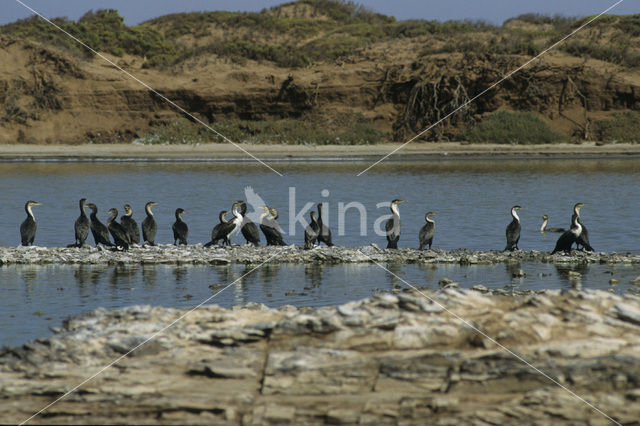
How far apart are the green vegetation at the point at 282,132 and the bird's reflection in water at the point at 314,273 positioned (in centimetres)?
3080

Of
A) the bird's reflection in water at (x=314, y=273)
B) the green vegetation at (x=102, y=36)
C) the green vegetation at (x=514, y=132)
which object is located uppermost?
the green vegetation at (x=102, y=36)

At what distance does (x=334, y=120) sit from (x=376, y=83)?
174 inches

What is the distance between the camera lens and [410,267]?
14.5 metres

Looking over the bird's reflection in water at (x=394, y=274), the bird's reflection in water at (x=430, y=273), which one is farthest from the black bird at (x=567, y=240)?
the bird's reflection in water at (x=394, y=274)

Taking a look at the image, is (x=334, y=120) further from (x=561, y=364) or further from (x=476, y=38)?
(x=561, y=364)

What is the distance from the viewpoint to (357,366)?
20.2 ft

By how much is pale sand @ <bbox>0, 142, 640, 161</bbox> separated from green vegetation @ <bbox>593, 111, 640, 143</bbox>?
1620mm

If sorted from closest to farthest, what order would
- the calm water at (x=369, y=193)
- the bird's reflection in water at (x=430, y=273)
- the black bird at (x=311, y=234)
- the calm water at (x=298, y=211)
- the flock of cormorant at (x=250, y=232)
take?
the calm water at (x=298, y=211) → the bird's reflection in water at (x=430, y=273) → the flock of cormorant at (x=250, y=232) → the black bird at (x=311, y=234) → the calm water at (x=369, y=193)

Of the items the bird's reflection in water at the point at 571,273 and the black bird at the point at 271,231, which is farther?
the black bird at the point at 271,231

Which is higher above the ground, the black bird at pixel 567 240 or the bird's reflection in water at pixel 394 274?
the black bird at pixel 567 240

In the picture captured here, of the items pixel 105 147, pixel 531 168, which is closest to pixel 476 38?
pixel 531 168

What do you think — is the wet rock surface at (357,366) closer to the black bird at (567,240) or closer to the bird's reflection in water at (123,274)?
the bird's reflection in water at (123,274)

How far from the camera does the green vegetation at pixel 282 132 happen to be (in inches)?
1793

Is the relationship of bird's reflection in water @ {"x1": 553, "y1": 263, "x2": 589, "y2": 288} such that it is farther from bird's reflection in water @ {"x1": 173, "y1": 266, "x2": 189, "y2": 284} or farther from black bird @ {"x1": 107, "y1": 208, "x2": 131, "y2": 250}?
black bird @ {"x1": 107, "y1": 208, "x2": 131, "y2": 250}
